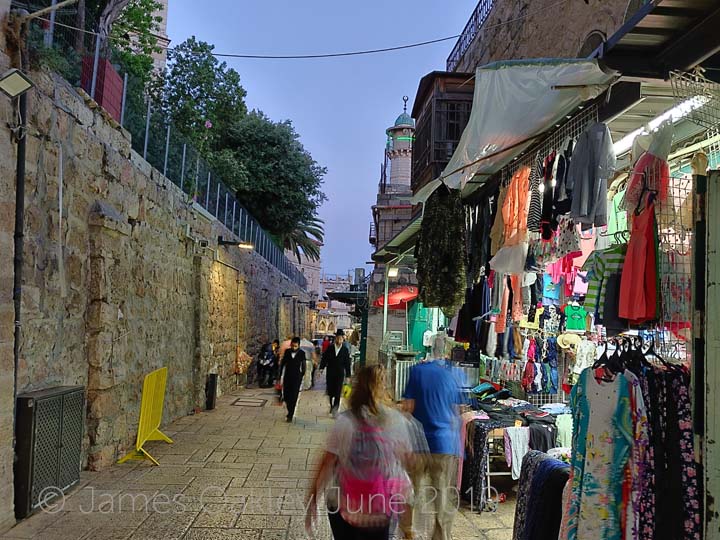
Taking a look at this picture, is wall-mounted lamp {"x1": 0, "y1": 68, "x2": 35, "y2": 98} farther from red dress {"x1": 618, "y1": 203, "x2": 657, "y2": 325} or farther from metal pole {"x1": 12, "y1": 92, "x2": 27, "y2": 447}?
red dress {"x1": 618, "y1": 203, "x2": 657, "y2": 325}

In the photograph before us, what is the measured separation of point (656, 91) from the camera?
115 inches

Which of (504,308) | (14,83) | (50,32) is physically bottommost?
(504,308)

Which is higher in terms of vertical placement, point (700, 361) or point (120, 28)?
point (120, 28)

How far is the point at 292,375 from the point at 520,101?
23.0 feet

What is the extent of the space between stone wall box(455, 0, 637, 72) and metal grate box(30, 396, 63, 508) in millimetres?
8664

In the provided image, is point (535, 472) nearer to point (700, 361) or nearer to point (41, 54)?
point (700, 361)

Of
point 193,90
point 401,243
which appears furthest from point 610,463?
point 193,90

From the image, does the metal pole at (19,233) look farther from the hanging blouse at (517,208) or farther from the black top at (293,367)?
the black top at (293,367)

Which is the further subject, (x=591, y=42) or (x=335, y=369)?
(x=335, y=369)

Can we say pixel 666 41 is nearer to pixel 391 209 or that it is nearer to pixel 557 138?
pixel 557 138

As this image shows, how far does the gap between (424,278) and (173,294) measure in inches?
205

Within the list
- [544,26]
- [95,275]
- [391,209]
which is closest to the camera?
[95,275]

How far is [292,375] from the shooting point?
9523 millimetres

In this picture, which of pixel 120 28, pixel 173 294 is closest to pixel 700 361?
pixel 173 294
